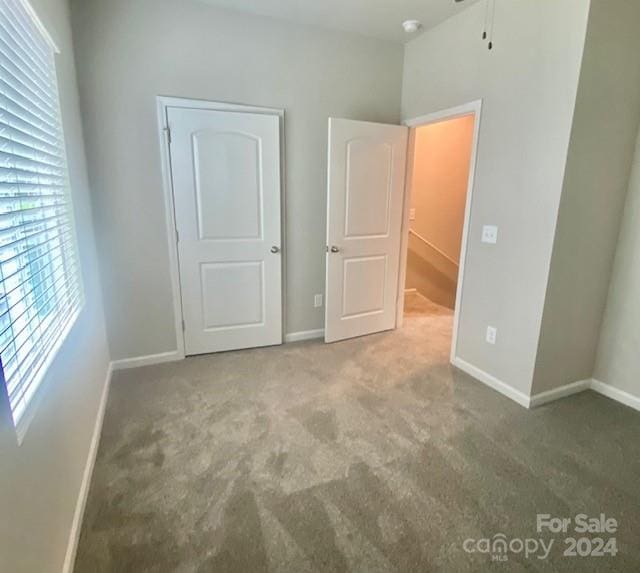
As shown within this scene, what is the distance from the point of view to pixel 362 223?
10.8 ft

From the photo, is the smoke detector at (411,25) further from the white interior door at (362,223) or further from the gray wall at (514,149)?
the white interior door at (362,223)

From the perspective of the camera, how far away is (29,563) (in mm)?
1010

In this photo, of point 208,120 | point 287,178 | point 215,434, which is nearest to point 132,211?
point 208,120

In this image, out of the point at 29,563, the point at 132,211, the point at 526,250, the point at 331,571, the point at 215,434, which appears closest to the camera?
the point at 29,563

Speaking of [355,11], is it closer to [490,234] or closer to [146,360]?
[490,234]

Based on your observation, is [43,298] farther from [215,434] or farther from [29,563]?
[215,434]

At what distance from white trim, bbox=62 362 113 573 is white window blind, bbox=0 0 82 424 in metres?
0.66

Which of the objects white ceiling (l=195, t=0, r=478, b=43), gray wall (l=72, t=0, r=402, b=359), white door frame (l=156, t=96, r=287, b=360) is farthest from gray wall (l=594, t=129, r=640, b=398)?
white door frame (l=156, t=96, r=287, b=360)

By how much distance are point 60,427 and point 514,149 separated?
9.13 feet

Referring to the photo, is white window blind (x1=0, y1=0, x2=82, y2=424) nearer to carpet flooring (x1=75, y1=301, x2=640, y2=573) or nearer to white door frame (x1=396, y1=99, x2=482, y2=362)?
carpet flooring (x1=75, y1=301, x2=640, y2=573)

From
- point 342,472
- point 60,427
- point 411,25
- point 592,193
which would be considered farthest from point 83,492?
point 411,25

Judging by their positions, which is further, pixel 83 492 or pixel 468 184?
pixel 468 184

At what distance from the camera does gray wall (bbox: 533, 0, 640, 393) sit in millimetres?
2035

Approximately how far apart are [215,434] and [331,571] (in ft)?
3.28
